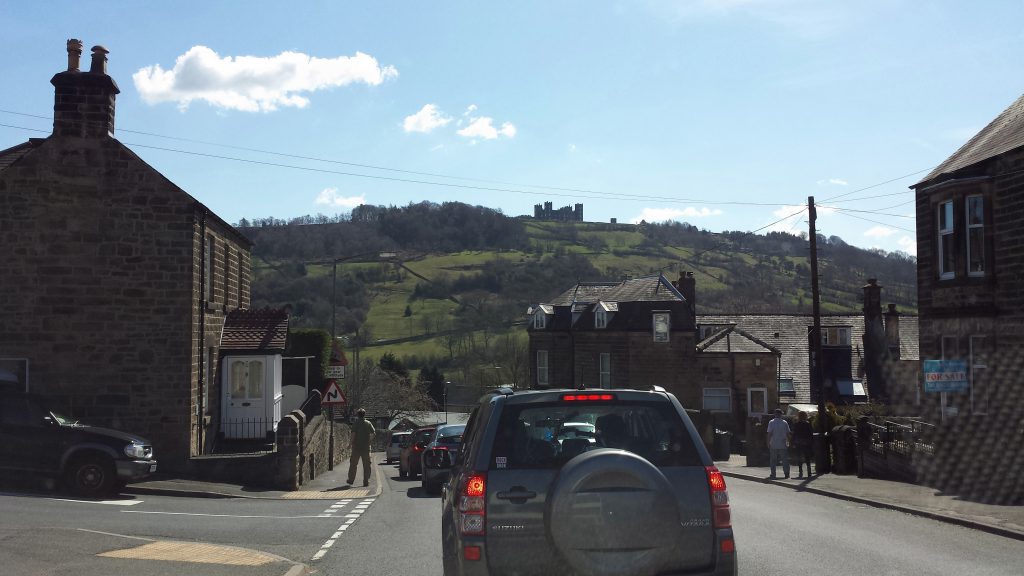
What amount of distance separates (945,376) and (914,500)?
3242 millimetres

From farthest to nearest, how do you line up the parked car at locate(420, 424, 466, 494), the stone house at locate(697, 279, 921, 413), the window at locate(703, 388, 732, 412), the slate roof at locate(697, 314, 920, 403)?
the stone house at locate(697, 279, 921, 413)
the slate roof at locate(697, 314, 920, 403)
the window at locate(703, 388, 732, 412)
the parked car at locate(420, 424, 466, 494)

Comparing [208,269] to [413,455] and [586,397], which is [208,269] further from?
[586,397]

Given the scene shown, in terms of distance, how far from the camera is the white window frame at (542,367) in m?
51.1

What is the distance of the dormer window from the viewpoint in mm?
44250

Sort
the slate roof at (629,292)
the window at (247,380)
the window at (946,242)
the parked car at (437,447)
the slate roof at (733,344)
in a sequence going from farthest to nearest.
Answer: the slate roof at (629,292), the slate roof at (733,344), the window at (247,380), the window at (946,242), the parked car at (437,447)

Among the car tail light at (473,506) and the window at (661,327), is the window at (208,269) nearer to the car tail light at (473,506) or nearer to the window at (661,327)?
the car tail light at (473,506)

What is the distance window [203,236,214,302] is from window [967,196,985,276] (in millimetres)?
17453

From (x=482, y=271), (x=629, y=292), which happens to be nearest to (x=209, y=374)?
(x=629, y=292)

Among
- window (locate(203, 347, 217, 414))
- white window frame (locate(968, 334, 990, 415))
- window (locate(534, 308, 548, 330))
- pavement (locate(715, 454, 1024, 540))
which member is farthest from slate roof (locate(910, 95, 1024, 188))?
window (locate(534, 308, 548, 330))

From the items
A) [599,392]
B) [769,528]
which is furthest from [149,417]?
[599,392]

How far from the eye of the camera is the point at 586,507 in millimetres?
5570

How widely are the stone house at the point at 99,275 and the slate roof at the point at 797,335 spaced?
30.7 metres

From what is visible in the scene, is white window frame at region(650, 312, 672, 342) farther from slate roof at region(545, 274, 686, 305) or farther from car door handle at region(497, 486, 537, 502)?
car door handle at region(497, 486, 537, 502)

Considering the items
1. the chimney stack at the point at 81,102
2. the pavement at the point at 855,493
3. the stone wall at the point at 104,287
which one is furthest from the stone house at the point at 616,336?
the chimney stack at the point at 81,102
